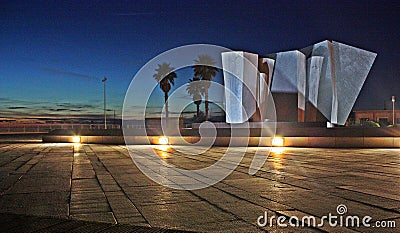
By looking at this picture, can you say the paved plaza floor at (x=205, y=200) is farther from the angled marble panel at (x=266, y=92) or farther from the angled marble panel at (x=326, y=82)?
the angled marble panel at (x=326, y=82)

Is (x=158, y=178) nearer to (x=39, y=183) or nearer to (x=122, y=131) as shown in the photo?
(x=39, y=183)

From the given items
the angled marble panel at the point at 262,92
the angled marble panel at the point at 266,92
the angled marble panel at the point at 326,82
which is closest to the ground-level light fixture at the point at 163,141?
the angled marble panel at the point at 262,92

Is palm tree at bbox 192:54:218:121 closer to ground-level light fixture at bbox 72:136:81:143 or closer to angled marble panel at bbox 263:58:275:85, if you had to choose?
angled marble panel at bbox 263:58:275:85

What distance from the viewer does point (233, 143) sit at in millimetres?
19719

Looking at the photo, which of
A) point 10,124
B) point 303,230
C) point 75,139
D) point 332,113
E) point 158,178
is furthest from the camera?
point 10,124

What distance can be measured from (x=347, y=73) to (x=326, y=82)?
1.51 m

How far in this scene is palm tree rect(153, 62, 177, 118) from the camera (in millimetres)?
45500

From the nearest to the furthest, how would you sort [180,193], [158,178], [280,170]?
1. [180,193]
2. [158,178]
3. [280,170]

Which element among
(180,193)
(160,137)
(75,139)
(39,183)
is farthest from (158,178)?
(75,139)

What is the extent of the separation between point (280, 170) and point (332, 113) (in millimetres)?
17827

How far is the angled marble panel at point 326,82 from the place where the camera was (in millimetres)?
25438

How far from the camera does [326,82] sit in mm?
25812

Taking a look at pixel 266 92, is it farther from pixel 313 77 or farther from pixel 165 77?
pixel 165 77

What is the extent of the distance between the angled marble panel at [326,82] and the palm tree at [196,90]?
2167 centimetres
